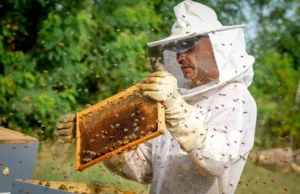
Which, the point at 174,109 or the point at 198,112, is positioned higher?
the point at 174,109

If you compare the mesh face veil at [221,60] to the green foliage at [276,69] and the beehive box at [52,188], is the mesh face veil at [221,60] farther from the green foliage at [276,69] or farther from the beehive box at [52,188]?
the green foliage at [276,69]

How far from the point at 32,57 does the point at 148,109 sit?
208 inches

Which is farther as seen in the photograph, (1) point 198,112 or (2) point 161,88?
(1) point 198,112

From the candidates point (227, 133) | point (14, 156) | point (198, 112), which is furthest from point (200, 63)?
point (14, 156)

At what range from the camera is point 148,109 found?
128 inches

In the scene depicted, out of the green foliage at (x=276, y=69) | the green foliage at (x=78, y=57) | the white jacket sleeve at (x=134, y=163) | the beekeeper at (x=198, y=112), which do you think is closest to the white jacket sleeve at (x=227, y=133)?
the beekeeper at (x=198, y=112)

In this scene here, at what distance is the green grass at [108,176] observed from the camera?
7516mm

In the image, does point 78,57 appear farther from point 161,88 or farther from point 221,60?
point 161,88

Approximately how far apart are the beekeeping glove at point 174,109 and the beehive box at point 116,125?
52 mm

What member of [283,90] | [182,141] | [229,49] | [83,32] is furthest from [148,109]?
[283,90]

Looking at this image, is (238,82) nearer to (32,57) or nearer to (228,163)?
(228,163)

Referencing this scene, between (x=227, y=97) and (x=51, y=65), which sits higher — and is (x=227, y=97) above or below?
above

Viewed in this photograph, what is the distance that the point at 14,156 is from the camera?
4.37 meters

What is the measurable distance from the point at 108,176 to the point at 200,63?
435 cm
